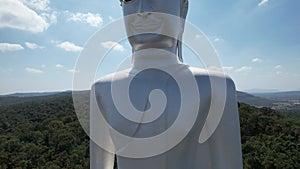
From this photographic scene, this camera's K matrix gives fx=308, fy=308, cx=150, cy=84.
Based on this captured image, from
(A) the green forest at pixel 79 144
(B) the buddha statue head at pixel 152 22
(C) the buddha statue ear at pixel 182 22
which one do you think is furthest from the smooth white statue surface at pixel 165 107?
(A) the green forest at pixel 79 144

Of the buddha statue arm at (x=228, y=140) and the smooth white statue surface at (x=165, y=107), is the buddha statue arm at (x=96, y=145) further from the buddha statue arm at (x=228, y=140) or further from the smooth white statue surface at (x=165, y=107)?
the buddha statue arm at (x=228, y=140)

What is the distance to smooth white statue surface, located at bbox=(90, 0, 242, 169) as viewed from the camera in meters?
1.94

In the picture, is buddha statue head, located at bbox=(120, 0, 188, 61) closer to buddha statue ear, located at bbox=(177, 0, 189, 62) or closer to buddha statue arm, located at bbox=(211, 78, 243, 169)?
buddha statue ear, located at bbox=(177, 0, 189, 62)

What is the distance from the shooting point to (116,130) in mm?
2031

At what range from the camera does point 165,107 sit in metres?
1.96

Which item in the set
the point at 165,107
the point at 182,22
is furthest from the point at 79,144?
the point at 165,107

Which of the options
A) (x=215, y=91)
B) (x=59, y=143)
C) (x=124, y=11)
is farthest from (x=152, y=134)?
(x=59, y=143)

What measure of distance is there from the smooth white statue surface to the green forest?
1243 centimetres

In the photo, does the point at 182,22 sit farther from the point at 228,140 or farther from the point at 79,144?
the point at 79,144

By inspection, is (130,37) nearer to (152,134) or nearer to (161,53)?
(161,53)

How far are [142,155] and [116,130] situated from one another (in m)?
0.24

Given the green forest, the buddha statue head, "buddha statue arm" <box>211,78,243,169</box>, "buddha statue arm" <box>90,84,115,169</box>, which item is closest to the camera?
"buddha statue arm" <box>211,78,243,169</box>

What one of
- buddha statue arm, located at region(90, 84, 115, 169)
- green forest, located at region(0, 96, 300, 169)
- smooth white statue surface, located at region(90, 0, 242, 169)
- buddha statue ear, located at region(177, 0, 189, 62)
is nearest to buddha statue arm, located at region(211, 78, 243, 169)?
smooth white statue surface, located at region(90, 0, 242, 169)

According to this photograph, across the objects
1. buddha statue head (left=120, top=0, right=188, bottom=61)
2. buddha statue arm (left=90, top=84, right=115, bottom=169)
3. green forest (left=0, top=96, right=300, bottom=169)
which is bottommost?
green forest (left=0, top=96, right=300, bottom=169)
